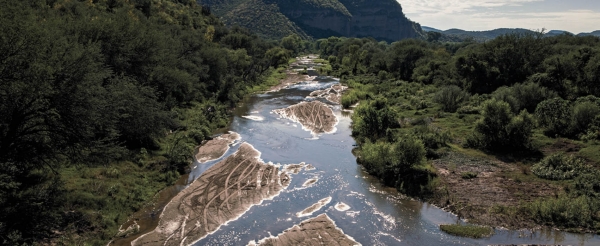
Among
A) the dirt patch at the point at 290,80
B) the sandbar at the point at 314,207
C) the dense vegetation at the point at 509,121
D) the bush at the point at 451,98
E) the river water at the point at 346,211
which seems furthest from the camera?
the dirt patch at the point at 290,80

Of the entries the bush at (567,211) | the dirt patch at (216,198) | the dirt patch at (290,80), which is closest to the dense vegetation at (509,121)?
the bush at (567,211)

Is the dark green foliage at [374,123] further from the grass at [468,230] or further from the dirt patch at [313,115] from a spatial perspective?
the grass at [468,230]

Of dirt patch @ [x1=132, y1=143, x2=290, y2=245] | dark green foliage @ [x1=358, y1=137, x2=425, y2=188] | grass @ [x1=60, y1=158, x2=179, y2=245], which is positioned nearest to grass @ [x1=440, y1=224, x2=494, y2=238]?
dark green foliage @ [x1=358, y1=137, x2=425, y2=188]

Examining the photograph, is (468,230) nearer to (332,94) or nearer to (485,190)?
(485,190)

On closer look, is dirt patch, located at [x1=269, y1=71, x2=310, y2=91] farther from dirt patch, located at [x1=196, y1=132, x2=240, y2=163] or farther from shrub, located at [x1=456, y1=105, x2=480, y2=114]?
shrub, located at [x1=456, y1=105, x2=480, y2=114]

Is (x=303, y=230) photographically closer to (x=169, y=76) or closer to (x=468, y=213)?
(x=468, y=213)

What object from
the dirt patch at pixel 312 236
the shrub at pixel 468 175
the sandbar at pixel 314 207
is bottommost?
the sandbar at pixel 314 207
